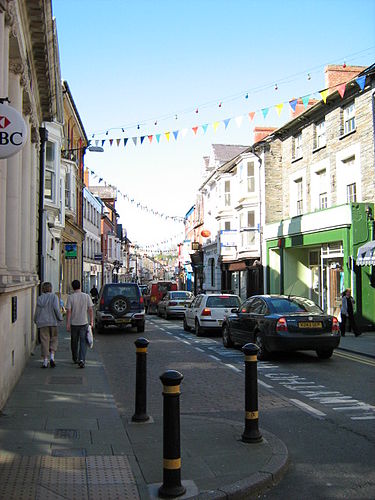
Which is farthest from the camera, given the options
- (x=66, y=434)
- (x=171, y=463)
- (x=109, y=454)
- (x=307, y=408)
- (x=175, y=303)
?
(x=175, y=303)

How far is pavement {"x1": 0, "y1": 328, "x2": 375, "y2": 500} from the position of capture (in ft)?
14.4

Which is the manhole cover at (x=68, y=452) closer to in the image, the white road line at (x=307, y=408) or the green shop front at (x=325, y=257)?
the white road line at (x=307, y=408)

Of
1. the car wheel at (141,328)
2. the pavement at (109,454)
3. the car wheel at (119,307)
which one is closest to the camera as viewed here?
the pavement at (109,454)

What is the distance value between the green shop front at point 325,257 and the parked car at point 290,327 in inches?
273

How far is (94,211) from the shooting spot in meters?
50.0

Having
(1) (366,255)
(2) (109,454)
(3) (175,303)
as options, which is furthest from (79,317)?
(3) (175,303)

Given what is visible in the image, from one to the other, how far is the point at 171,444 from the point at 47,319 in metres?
6.68

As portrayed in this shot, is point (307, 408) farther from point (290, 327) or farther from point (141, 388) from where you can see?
point (290, 327)

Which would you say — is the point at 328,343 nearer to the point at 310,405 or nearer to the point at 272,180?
the point at 310,405

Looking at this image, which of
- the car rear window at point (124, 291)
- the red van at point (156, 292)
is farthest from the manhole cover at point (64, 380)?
the red van at point (156, 292)

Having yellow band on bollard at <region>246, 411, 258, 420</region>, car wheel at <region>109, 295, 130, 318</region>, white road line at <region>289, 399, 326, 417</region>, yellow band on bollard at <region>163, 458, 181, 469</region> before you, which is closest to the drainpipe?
car wheel at <region>109, 295, 130, 318</region>

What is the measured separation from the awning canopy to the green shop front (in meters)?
0.33

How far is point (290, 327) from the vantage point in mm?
11859

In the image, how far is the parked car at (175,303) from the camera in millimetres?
28125
